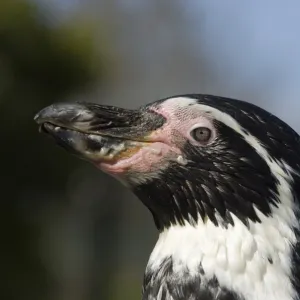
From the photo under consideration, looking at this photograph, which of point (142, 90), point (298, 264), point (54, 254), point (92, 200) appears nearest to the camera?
point (298, 264)

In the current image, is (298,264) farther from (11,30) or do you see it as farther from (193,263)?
(11,30)

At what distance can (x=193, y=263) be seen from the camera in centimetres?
147

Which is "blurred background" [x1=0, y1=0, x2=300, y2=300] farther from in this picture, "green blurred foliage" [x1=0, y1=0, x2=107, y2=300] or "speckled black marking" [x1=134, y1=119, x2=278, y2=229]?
"speckled black marking" [x1=134, y1=119, x2=278, y2=229]

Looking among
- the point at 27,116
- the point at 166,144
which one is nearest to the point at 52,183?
the point at 27,116

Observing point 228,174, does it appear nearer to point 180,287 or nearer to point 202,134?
point 202,134

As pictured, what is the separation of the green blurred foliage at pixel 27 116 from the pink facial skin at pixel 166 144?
3560 millimetres

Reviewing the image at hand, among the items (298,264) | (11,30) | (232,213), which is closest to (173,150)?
(232,213)

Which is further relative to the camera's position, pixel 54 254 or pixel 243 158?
pixel 54 254

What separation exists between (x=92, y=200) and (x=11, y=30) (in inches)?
85.0

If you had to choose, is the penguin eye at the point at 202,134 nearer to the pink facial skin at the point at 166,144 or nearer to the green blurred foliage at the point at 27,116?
the pink facial skin at the point at 166,144

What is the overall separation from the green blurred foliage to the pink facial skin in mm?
3560

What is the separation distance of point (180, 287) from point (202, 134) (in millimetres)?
322

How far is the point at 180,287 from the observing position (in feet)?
4.76

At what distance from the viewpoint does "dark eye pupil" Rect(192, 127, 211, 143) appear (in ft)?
4.94
